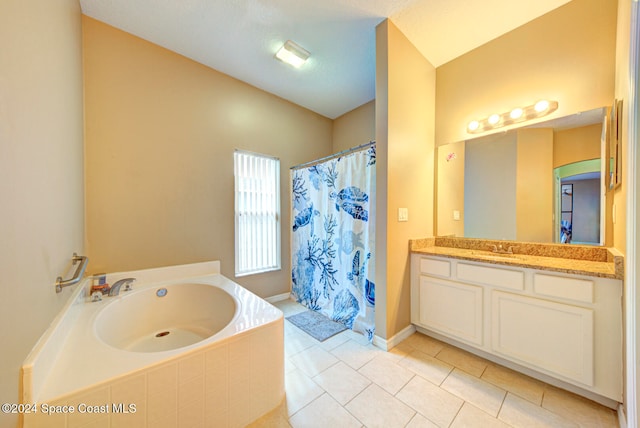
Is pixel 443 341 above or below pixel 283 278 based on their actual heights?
below

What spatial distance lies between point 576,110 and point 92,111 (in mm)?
3777

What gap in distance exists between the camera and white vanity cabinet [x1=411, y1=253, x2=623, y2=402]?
1236mm

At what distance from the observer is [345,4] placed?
1660 mm

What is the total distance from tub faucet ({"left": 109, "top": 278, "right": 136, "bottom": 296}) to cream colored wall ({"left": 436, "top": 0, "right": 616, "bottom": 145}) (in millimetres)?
3246

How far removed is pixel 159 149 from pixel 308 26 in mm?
1734

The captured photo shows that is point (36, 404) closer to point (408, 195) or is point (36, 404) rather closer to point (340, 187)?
point (340, 187)

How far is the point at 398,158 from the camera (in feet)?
6.31

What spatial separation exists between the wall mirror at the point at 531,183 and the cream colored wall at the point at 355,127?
1.06 m

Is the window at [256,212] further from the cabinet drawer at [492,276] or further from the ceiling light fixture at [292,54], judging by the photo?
the cabinet drawer at [492,276]

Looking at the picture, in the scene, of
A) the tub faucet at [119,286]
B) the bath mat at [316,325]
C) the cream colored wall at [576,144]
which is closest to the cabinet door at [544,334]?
the cream colored wall at [576,144]

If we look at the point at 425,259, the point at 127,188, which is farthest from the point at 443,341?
the point at 127,188

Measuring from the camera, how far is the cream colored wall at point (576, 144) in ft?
5.10

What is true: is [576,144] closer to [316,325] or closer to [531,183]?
[531,183]

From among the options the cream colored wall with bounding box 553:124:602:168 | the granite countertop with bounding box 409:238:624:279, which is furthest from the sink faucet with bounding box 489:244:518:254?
the cream colored wall with bounding box 553:124:602:168
